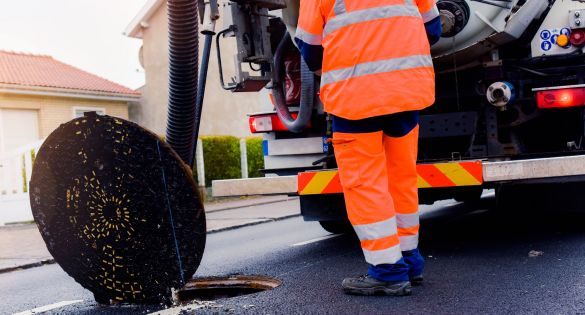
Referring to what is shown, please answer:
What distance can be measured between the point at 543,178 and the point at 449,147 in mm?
843

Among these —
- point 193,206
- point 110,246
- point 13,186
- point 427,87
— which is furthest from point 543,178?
point 13,186

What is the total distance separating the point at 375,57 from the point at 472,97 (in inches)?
74.7

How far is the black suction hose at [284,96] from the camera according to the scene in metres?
5.38

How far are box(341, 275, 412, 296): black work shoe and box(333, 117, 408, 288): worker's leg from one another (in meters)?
0.02

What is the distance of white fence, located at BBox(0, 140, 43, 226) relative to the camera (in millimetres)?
11550

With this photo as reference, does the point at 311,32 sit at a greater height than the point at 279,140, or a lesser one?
greater

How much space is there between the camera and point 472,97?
5.17 metres

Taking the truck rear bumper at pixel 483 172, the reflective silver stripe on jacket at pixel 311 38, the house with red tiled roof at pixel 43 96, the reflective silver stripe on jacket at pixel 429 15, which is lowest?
the truck rear bumper at pixel 483 172

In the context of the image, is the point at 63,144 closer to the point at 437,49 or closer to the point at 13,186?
the point at 437,49

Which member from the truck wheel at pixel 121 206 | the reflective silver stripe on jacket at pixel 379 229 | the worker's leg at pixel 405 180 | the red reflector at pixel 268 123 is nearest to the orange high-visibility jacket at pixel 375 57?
the worker's leg at pixel 405 180

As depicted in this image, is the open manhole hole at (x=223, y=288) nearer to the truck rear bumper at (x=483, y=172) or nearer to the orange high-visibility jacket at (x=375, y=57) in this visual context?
the truck rear bumper at (x=483, y=172)

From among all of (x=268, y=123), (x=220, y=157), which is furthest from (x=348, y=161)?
(x=220, y=157)

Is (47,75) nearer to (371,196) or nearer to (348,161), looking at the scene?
(348,161)

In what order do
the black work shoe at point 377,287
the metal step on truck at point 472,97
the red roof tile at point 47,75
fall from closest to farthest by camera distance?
the black work shoe at point 377,287 < the metal step on truck at point 472,97 < the red roof tile at point 47,75
